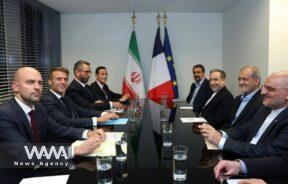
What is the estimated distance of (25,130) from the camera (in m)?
1.70

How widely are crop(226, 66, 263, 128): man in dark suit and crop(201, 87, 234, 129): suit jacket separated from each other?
93mm

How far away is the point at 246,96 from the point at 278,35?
1.16 meters

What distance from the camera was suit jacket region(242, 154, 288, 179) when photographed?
1.34 metres

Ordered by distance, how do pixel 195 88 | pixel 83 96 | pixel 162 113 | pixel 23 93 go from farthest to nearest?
pixel 195 88, pixel 83 96, pixel 162 113, pixel 23 93

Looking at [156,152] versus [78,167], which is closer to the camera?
[78,167]

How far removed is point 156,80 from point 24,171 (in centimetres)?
412

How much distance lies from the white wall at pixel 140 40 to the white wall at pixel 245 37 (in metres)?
0.32

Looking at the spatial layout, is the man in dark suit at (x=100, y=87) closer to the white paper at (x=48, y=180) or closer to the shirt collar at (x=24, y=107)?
the shirt collar at (x=24, y=107)

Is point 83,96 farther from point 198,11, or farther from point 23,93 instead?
point 198,11

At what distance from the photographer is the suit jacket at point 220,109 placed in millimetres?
2854

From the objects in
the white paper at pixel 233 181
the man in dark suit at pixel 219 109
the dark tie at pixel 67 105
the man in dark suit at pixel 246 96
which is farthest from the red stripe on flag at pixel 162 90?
the white paper at pixel 233 181

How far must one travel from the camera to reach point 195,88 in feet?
16.0

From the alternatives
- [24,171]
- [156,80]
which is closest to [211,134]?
[24,171]

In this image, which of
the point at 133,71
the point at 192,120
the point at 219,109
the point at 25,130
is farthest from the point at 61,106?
the point at 133,71
